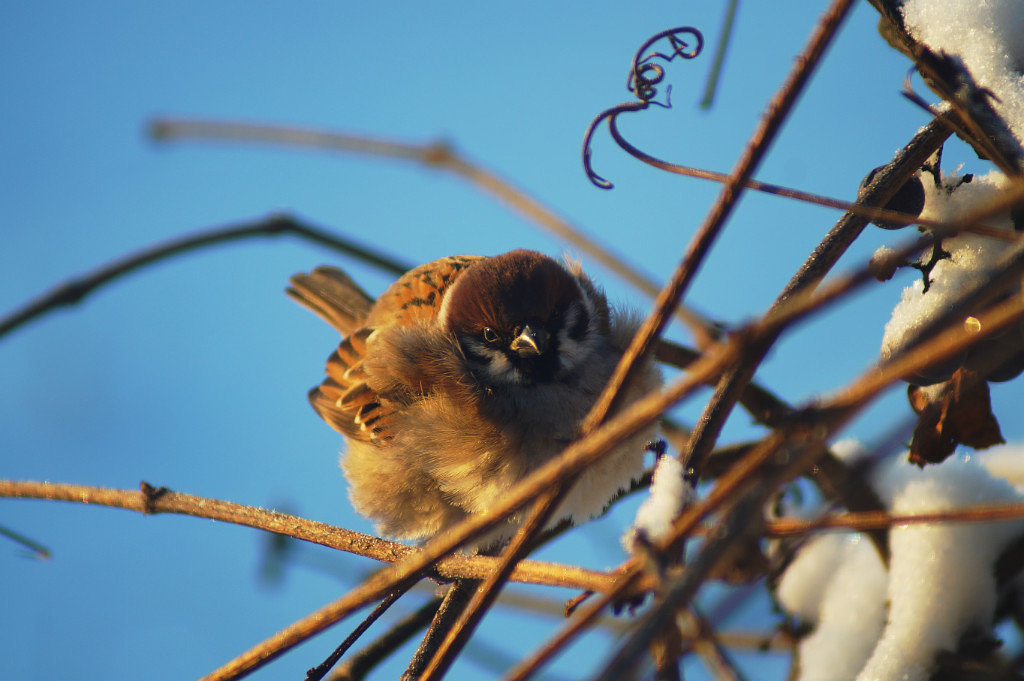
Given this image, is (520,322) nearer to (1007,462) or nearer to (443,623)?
(443,623)

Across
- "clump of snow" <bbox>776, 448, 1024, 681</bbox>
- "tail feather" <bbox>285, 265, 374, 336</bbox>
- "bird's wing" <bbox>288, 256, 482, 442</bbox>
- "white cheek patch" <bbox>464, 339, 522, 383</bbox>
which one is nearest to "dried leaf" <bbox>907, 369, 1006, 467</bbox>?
"clump of snow" <bbox>776, 448, 1024, 681</bbox>

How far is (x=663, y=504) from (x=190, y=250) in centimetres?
163

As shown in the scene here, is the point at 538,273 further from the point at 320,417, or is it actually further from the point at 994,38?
the point at 994,38

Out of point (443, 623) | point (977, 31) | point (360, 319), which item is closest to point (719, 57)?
point (977, 31)

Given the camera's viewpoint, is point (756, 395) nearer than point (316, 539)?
No

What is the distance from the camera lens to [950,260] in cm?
120

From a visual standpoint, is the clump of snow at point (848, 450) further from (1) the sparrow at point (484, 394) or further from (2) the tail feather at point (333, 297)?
(2) the tail feather at point (333, 297)

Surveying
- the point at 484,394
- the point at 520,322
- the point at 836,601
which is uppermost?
the point at 520,322

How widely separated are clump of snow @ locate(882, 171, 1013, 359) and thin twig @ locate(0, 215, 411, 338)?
57.6 inches

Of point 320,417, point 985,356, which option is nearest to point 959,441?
point 985,356

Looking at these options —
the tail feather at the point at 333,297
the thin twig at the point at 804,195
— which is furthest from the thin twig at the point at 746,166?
the tail feather at the point at 333,297

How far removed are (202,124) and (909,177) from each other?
1.78 m

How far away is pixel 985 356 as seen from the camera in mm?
1076

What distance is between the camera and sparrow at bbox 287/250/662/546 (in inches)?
81.2
